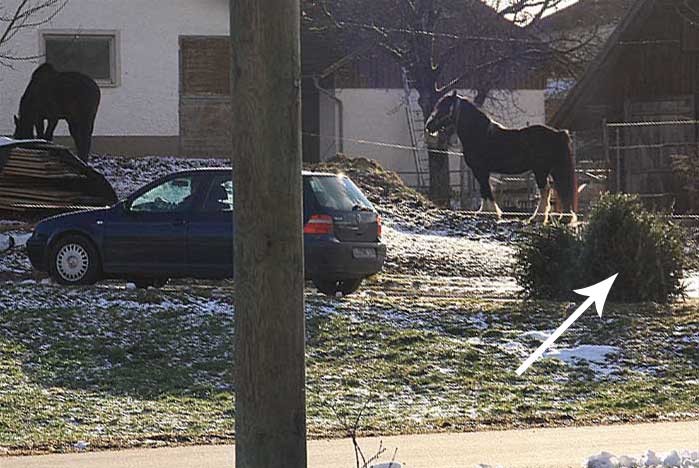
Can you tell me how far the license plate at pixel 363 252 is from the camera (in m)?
16.5

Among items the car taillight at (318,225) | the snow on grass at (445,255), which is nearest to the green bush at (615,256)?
the car taillight at (318,225)

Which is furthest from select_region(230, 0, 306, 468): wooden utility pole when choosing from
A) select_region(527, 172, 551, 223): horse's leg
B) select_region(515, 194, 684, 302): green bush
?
select_region(527, 172, 551, 223): horse's leg

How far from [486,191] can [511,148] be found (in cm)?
140

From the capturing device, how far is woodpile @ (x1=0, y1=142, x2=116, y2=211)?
2284cm

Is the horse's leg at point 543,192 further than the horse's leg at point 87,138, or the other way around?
the horse's leg at point 87,138

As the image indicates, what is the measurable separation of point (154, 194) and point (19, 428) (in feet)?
24.1

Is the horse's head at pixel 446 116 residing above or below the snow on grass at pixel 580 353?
above

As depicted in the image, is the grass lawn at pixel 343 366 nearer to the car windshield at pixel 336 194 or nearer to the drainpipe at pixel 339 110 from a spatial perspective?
the car windshield at pixel 336 194

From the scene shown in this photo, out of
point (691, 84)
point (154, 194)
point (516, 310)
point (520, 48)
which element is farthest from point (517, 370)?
point (520, 48)

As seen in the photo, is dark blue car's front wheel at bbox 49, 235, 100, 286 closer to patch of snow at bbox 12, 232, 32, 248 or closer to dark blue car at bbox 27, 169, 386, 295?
dark blue car at bbox 27, 169, 386, 295

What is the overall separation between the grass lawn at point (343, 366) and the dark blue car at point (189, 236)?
540 mm

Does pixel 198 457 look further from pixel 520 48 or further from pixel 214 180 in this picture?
pixel 520 48

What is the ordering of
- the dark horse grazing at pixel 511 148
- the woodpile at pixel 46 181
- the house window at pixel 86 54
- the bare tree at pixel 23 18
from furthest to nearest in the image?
the house window at pixel 86 54
the bare tree at pixel 23 18
the dark horse grazing at pixel 511 148
the woodpile at pixel 46 181

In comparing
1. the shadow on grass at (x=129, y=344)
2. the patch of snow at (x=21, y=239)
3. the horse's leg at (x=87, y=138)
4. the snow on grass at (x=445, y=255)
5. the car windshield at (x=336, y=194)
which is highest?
the horse's leg at (x=87, y=138)
